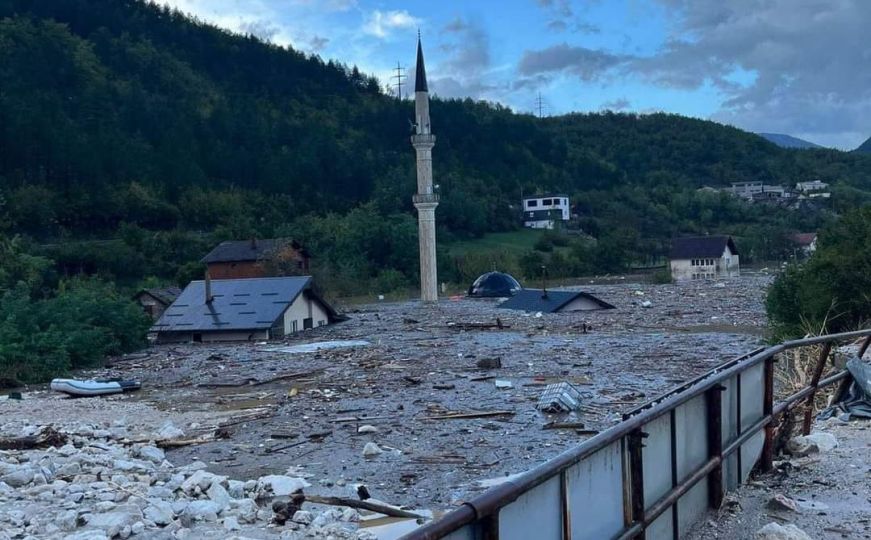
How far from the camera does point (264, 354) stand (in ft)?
80.3

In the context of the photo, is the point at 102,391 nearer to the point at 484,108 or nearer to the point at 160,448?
the point at 160,448

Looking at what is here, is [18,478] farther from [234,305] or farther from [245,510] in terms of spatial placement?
[234,305]

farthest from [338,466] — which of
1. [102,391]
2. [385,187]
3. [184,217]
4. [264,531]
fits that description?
[385,187]

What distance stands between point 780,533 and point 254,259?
140 ft

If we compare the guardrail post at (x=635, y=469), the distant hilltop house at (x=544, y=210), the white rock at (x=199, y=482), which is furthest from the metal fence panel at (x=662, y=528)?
the distant hilltop house at (x=544, y=210)

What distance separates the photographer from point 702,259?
57344 millimetres

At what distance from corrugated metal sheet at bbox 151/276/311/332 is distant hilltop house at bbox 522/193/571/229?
58311 millimetres

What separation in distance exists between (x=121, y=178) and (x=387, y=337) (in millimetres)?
46724

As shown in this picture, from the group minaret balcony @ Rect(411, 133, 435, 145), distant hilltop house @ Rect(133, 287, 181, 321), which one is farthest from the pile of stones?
minaret balcony @ Rect(411, 133, 435, 145)

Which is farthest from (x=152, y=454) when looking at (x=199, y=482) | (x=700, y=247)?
(x=700, y=247)

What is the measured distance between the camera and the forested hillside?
6066 cm

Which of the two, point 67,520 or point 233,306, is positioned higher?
point 233,306

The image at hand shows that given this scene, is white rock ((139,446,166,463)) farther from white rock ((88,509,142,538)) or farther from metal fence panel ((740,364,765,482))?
metal fence panel ((740,364,765,482))

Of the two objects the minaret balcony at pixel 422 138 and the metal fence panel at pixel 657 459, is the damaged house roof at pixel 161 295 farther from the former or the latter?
the metal fence panel at pixel 657 459
